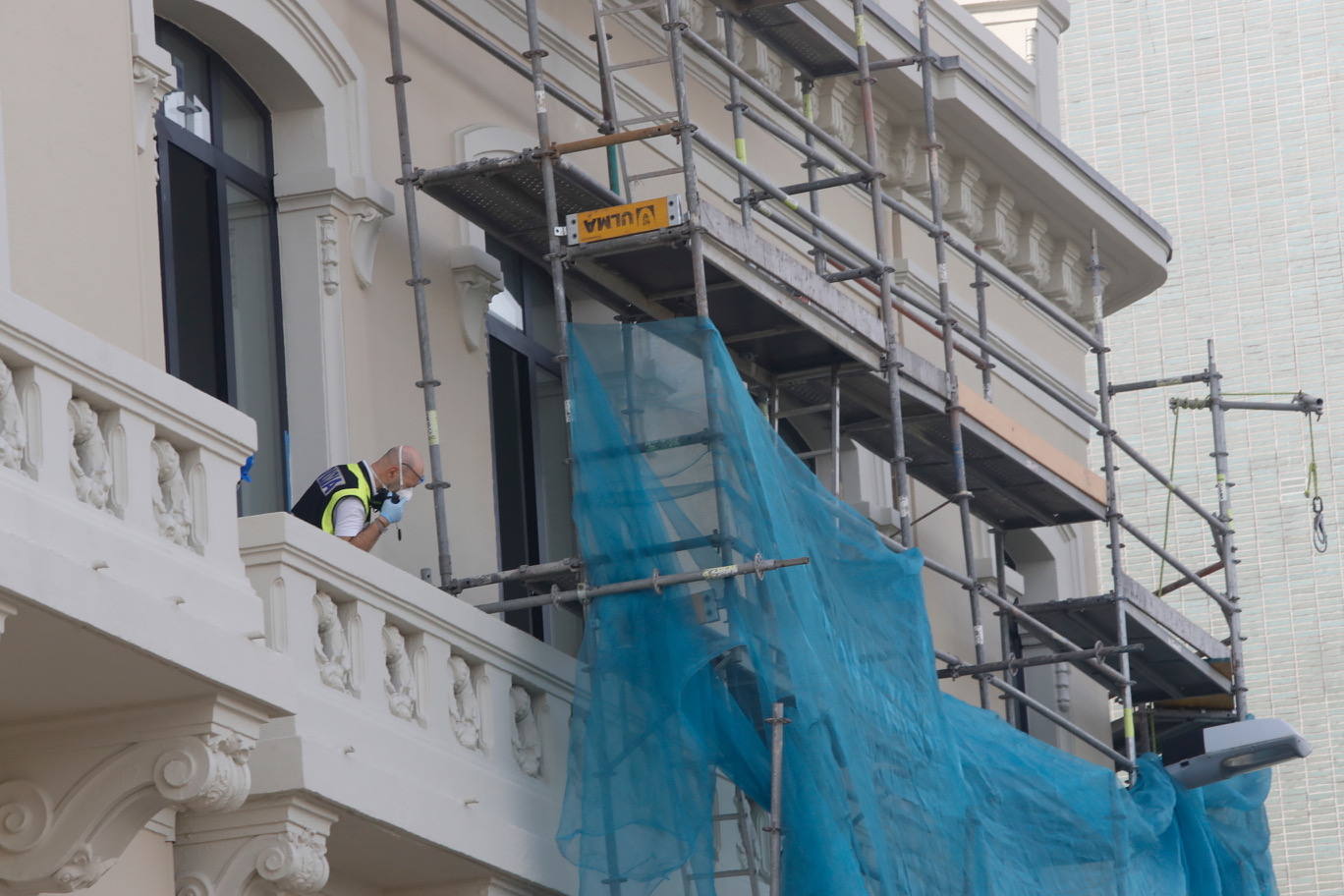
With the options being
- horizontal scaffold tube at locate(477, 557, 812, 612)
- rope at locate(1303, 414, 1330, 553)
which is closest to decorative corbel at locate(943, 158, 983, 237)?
rope at locate(1303, 414, 1330, 553)

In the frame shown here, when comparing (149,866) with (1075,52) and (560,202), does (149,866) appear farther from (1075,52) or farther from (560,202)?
(1075,52)

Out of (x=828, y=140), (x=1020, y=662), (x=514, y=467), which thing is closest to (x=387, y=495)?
(x=514, y=467)

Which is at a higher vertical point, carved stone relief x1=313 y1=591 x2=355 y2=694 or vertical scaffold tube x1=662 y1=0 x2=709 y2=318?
vertical scaffold tube x1=662 y1=0 x2=709 y2=318

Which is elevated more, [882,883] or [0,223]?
[0,223]

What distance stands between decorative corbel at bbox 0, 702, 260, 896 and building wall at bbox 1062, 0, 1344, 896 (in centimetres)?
1941

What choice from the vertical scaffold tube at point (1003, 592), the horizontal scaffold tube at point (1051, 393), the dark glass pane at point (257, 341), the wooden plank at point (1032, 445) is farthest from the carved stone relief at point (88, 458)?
the vertical scaffold tube at point (1003, 592)

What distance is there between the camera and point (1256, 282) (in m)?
29.5

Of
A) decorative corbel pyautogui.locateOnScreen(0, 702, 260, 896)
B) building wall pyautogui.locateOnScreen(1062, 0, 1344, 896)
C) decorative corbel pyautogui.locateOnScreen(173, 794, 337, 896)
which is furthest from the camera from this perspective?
building wall pyautogui.locateOnScreen(1062, 0, 1344, 896)

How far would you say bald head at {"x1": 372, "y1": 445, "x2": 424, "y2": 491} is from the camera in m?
12.6

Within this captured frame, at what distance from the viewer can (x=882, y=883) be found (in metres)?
12.9

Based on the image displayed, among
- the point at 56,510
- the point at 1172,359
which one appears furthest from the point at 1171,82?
the point at 56,510

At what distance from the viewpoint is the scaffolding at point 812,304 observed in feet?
44.1

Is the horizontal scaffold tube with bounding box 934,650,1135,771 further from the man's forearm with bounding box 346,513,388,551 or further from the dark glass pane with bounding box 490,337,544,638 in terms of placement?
the man's forearm with bounding box 346,513,388,551

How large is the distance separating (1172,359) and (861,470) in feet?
35.7
